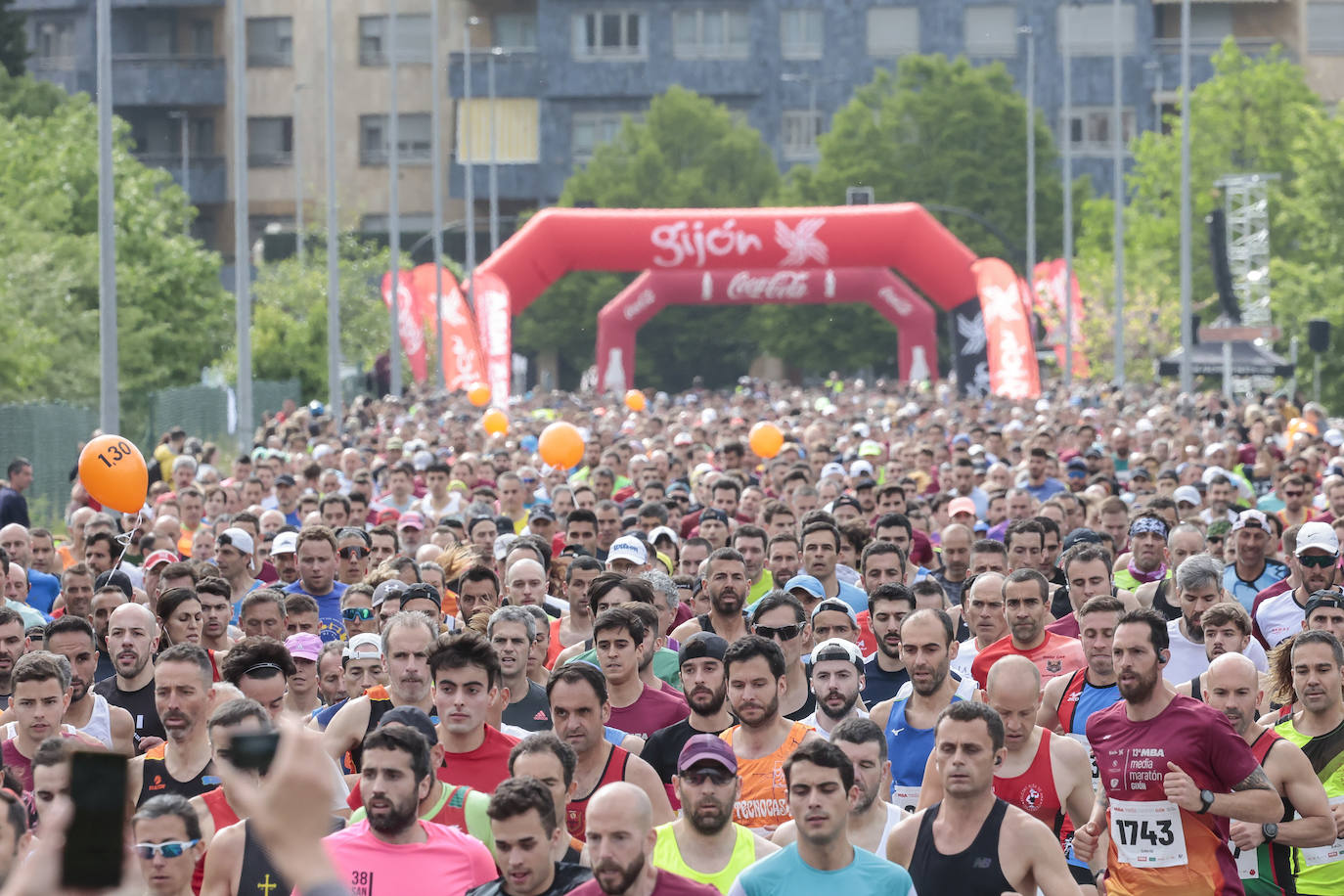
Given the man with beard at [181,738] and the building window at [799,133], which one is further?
the building window at [799,133]

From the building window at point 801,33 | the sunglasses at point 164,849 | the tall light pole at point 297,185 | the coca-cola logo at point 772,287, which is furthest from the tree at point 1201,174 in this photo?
the sunglasses at point 164,849

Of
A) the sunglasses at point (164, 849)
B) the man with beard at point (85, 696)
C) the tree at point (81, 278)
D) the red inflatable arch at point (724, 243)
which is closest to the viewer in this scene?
the sunglasses at point (164, 849)

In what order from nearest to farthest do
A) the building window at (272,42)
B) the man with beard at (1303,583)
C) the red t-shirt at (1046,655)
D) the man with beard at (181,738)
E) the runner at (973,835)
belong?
the runner at (973,835) < the man with beard at (181,738) < the red t-shirt at (1046,655) < the man with beard at (1303,583) < the building window at (272,42)

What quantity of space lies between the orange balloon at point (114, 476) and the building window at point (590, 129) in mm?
67223

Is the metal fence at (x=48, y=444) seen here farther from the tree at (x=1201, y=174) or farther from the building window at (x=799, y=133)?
the building window at (x=799, y=133)

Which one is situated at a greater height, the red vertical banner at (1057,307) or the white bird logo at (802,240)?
the white bird logo at (802,240)

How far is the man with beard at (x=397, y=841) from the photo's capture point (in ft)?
20.1

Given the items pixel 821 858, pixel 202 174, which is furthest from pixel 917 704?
pixel 202 174

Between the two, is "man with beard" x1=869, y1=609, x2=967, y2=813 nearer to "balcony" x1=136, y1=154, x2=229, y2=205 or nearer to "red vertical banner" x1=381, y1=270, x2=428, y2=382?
"red vertical banner" x1=381, y1=270, x2=428, y2=382

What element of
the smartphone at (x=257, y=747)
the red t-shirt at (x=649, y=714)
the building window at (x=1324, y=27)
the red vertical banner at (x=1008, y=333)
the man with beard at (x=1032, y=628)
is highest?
the building window at (x=1324, y=27)

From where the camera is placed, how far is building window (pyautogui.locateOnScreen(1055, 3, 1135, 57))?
255 feet

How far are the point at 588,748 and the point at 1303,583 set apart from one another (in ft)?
17.4

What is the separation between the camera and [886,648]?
9.61 metres

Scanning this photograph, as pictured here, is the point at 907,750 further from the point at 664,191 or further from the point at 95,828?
the point at 664,191
